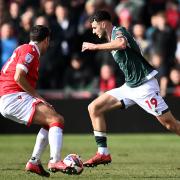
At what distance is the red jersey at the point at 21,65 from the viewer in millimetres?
10094

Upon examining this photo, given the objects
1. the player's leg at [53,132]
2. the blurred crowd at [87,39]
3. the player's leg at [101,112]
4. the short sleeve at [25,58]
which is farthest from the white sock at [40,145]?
the blurred crowd at [87,39]

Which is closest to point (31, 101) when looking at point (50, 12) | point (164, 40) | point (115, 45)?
point (115, 45)

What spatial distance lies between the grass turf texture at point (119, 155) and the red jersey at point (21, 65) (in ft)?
3.93

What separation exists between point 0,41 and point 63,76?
→ 1868mm

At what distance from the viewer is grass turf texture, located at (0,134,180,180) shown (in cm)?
1030

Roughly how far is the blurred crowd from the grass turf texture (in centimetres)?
140

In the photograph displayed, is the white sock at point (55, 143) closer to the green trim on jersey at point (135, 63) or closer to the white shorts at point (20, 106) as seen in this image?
the white shorts at point (20, 106)

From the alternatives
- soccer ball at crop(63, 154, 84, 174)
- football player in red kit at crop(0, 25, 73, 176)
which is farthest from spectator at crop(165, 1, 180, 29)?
soccer ball at crop(63, 154, 84, 174)

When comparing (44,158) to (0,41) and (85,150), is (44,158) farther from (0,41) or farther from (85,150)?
(0,41)

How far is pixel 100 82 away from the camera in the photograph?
61.3ft

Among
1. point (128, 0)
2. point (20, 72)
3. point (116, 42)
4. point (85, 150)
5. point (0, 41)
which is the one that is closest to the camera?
point (20, 72)

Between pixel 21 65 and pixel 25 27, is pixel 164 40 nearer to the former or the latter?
pixel 25 27

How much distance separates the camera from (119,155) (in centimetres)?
1355

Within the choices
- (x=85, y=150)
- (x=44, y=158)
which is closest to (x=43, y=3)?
(x=85, y=150)
